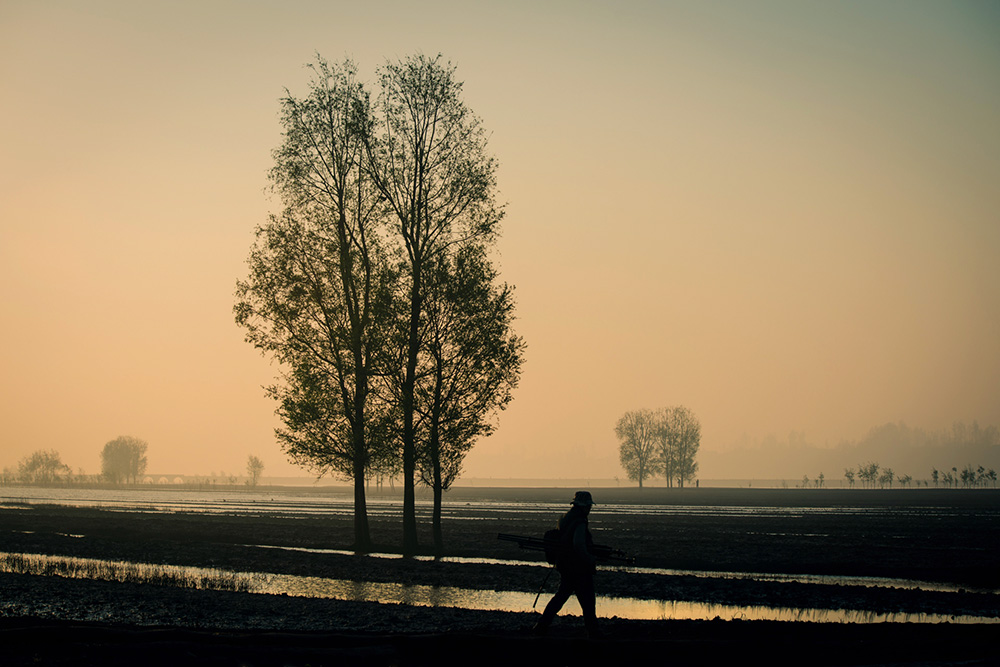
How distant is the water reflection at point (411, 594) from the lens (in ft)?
64.3

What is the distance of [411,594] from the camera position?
2341 centimetres

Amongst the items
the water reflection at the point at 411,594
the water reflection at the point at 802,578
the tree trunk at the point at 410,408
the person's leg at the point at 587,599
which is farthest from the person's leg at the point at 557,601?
the tree trunk at the point at 410,408

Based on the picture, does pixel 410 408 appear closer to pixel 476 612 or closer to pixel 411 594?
pixel 411 594

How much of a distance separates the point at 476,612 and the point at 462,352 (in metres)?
19.2

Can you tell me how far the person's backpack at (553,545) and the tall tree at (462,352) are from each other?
2237 centimetres

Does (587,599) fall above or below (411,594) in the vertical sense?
above

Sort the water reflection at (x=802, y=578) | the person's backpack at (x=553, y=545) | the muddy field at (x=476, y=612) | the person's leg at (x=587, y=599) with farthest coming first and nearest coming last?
the water reflection at (x=802, y=578) → the person's backpack at (x=553, y=545) → the person's leg at (x=587, y=599) → the muddy field at (x=476, y=612)

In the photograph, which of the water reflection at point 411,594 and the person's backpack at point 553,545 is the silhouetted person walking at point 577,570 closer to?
the person's backpack at point 553,545

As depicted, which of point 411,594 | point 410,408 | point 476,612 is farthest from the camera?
point 410,408

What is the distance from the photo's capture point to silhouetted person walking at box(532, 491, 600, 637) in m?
14.6

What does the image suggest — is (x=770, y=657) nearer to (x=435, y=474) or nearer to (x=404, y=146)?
(x=435, y=474)

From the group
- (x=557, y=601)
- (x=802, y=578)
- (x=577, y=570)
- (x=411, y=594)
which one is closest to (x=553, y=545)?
(x=577, y=570)

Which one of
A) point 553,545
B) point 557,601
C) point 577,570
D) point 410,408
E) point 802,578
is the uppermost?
point 410,408

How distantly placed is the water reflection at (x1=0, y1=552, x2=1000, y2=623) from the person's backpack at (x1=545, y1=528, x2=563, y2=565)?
5548 mm
